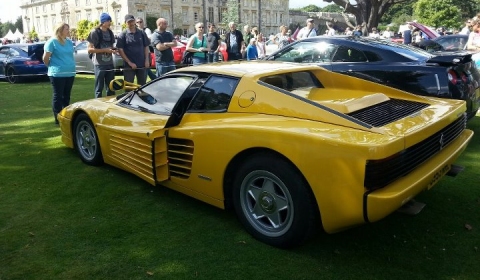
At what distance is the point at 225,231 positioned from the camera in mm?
3363

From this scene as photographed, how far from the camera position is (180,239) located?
3.25m

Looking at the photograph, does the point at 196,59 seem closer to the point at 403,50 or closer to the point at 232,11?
the point at 403,50

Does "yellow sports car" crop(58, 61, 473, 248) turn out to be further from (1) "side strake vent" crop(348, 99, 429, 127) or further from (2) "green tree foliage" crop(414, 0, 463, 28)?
(2) "green tree foliage" crop(414, 0, 463, 28)

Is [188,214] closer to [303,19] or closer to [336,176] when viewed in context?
[336,176]

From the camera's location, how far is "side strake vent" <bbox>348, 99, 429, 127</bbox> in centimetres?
301

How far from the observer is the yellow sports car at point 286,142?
2.58m

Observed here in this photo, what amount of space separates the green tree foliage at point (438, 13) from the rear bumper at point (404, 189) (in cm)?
5848

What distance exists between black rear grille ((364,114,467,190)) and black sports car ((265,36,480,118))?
76.5 inches

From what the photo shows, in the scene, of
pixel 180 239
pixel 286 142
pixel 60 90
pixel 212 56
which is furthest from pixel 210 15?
pixel 286 142

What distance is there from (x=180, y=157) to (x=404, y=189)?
1.83 metres

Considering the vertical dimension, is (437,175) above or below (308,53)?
below

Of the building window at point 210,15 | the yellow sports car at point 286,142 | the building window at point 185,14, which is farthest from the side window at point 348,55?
the building window at point 210,15

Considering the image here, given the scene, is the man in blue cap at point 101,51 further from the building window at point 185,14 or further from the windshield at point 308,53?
the building window at point 185,14

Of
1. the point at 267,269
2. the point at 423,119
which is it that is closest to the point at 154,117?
the point at 267,269
